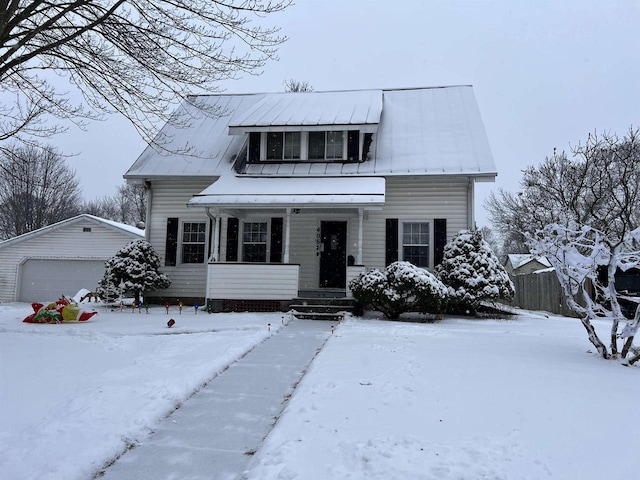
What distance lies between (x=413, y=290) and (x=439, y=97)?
9140mm

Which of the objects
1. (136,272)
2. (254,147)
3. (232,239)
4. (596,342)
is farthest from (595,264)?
(136,272)

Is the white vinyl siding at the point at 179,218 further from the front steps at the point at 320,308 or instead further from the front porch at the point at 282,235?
the front steps at the point at 320,308

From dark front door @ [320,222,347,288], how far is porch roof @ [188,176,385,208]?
1.73 meters

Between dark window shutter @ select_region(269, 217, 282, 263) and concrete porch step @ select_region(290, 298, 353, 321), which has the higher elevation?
dark window shutter @ select_region(269, 217, 282, 263)

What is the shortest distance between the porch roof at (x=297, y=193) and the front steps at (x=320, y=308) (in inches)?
90.9

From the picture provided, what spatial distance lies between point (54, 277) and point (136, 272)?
931 centimetres

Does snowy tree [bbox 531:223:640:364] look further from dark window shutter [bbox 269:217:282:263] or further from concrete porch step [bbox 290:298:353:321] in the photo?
dark window shutter [bbox 269:217:282:263]

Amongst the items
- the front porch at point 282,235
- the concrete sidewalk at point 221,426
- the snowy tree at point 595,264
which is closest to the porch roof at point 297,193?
the front porch at point 282,235

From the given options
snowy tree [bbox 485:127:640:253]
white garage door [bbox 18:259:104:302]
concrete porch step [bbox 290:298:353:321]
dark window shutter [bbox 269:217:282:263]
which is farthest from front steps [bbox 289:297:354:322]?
white garage door [bbox 18:259:104:302]

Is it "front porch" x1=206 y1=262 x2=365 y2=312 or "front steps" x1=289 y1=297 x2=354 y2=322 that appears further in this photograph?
"front porch" x1=206 y1=262 x2=365 y2=312

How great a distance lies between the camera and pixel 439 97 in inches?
653

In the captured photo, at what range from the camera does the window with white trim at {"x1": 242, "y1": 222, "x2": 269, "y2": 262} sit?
546 inches

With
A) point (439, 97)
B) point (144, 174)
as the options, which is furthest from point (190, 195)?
point (439, 97)

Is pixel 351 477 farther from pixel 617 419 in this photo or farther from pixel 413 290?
pixel 413 290
